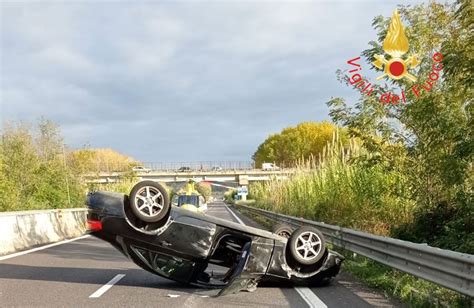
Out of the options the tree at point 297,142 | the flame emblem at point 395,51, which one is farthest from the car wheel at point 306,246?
the tree at point 297,142

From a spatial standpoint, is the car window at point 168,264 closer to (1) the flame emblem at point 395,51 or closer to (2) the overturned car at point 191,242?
(2) the overturned car at point 191,242

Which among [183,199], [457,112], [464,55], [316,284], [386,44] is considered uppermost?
[386,44]

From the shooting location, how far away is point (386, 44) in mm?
13844

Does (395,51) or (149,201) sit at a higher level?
(395,51)

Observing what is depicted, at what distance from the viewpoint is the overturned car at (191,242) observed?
27.0ft

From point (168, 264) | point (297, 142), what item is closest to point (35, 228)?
point (168, 264)

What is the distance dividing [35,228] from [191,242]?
10115 millimetres

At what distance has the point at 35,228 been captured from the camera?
17.0 m

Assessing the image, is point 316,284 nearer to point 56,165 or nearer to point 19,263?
point 19,263

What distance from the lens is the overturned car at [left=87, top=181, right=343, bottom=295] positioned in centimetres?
823

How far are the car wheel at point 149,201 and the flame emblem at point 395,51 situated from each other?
759 centimetres

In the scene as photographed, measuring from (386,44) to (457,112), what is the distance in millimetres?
3679

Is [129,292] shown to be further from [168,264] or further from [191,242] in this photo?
[191,242]

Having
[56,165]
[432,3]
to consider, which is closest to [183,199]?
[432,3]
